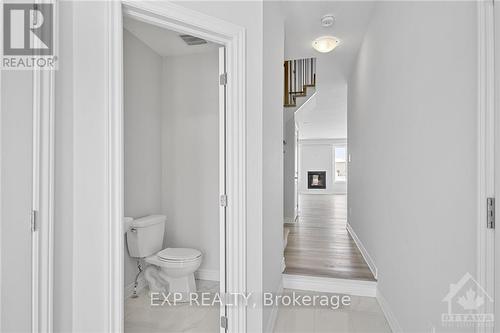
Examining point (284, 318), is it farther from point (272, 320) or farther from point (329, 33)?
→ point (329, 33)

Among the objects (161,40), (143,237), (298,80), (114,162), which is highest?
(298,80)

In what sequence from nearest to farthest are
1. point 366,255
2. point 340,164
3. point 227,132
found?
point 227,132 → point 366,255 → point 340,164

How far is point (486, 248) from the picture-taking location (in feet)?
3.68

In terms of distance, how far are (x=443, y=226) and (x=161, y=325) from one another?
2.22m

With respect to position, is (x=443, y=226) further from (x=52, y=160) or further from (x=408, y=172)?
(x=52, y=160)

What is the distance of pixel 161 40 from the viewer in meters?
3.10

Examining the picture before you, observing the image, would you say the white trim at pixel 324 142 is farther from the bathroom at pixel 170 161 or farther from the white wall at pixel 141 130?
the white wall at pixel 141 130

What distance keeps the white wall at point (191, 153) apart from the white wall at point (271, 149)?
2.96 feet

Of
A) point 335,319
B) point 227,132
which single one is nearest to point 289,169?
point 335,319

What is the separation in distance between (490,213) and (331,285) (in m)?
2.08

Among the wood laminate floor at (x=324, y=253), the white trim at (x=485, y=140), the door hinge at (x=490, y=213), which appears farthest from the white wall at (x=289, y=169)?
the door hinge at (x=490, y=213)

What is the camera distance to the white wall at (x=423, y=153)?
1.27m

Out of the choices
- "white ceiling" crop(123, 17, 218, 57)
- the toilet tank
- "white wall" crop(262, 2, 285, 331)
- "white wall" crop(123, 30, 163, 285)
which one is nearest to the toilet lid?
the toilet tank

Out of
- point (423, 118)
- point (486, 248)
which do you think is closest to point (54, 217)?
point (486, 248)
